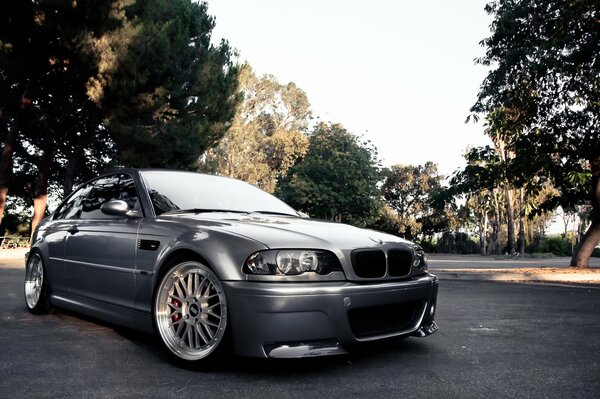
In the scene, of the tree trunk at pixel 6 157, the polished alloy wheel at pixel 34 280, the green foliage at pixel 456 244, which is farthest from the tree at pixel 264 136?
the polished alloy wheel at pixel 34 280

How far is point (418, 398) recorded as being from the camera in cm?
314

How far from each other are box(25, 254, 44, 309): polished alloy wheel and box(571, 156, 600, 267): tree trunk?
1300 cm

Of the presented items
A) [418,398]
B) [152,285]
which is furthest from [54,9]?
[418,398]

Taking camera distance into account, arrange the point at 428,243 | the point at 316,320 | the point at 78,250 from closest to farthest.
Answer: the point at 316,320, the point at 78,250, the point at 428,243

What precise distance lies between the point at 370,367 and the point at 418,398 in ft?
2.32

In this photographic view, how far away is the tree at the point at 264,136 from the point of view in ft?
139

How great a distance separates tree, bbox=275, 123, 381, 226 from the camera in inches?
1405

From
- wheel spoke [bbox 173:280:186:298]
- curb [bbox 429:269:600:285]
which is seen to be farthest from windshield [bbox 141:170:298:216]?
curb [bbox 429:269:600:285]

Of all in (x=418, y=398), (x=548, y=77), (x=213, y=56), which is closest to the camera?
(x=418, y=398)

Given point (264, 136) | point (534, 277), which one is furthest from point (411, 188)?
point (534, 277)

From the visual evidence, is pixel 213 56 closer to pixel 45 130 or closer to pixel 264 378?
pixel 45 130

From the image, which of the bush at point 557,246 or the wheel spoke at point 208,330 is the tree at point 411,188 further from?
the wheel spoke at point 208,330

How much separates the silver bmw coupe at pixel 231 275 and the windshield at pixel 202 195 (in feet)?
0.05

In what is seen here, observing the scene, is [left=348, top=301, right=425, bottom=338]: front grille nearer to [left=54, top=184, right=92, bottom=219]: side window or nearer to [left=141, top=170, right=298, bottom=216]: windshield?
[left=141, top=170, right=298, bottom=216]: windshield
